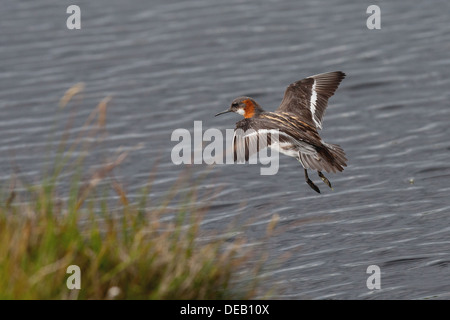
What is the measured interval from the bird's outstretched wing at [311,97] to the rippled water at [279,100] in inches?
58.7

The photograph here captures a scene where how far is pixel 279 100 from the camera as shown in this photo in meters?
18.0

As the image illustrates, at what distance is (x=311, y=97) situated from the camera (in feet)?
44.3

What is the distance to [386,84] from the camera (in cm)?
1872

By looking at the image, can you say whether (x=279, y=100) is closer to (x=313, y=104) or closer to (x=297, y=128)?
(x=313, y=104)

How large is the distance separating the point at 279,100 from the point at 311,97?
447cm

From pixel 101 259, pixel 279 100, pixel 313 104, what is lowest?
pixel 101 259

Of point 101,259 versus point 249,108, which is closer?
point 101,259

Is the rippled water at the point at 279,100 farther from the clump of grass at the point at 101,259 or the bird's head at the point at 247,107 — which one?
Result: the clump of grass at the point at 101,259

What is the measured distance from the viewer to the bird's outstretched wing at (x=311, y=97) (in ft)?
43.9
